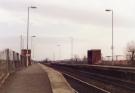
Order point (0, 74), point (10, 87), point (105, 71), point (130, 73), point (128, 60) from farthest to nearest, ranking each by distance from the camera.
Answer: point (128, 60) < point (105, 71) < point (130, 73) < point (0, 74) < point (10, 87)

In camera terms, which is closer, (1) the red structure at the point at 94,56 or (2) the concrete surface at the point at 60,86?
(2) the concrete surface at the point at 60,86

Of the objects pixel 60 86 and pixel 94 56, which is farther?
Answer: pixel 94 56

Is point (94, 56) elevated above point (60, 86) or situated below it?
above

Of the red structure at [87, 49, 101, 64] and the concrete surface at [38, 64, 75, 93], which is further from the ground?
the red structure at [87, 49, 101, 64]

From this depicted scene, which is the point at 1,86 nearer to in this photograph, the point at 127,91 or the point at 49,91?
the point at 49,91

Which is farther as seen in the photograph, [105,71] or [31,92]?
[105,71]

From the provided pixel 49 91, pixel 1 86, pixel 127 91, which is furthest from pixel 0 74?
pixel 127 91

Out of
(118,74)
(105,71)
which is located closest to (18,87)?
(118,74)

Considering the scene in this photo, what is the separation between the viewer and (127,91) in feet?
86.7

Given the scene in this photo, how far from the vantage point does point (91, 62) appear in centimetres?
8650

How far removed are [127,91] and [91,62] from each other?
6008 centimetres

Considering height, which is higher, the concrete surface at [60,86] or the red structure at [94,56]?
the red structure at [94,56]

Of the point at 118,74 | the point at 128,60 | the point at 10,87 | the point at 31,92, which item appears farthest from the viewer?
the point at 128,60

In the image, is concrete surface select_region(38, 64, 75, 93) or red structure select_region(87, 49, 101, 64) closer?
concrete surface select_region(38, 64, 75, 93)
